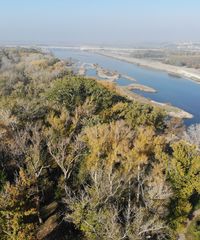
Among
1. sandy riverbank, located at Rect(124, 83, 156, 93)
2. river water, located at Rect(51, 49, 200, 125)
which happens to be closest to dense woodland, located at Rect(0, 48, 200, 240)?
river water, located at Rect(51, 49, 200, 125)

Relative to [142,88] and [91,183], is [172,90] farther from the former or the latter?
[91,183]

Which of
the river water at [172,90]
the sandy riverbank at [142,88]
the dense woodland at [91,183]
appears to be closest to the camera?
the dense woodland at [91,183]

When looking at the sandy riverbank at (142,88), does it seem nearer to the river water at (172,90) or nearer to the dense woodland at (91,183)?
the river water at (172,90)

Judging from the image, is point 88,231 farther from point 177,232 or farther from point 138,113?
point 138,113

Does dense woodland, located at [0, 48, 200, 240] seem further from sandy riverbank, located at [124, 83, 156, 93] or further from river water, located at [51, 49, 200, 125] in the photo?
sandy riverbank, located at [124, 83, 156, 93]

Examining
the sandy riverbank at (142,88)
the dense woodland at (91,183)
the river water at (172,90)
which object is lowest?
the river water at (172,90)

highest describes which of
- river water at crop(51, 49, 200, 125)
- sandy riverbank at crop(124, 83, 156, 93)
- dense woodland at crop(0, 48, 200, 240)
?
dense woodland at crop(0, 48, 200, 240)

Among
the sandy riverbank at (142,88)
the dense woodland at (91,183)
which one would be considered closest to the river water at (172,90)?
the sandy riverbank at (142,88)

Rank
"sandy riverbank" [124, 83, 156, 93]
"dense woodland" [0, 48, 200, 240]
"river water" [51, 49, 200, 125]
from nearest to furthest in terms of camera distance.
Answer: "dense woodland" [0, 48, 200, 240], "river water" [51, 49, 200, 125], "sandy riverbank" [124, 83, 156, 93]

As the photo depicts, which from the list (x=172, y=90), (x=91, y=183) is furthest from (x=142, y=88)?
(x=91, y=183)

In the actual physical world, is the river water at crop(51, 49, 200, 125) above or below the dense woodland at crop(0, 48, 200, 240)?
below

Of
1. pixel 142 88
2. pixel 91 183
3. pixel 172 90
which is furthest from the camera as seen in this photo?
pixel 172 90
